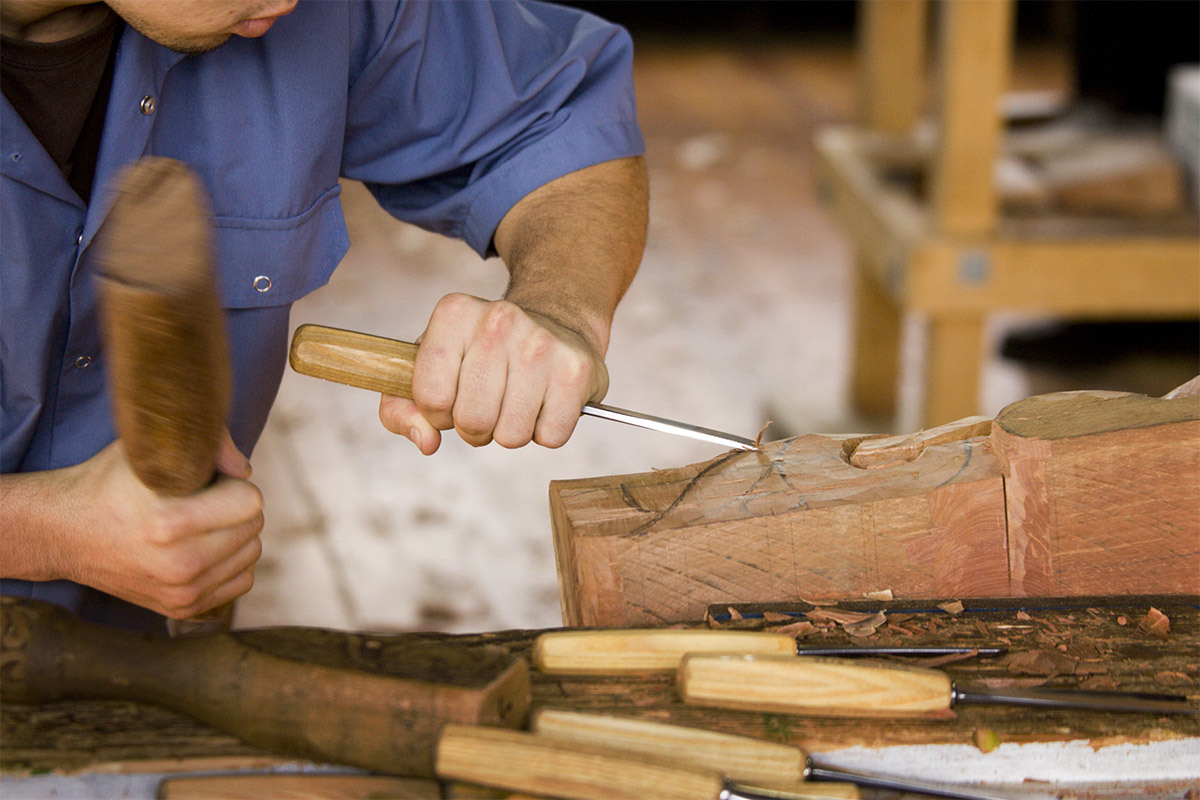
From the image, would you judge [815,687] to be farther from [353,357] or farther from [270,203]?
[270,203]

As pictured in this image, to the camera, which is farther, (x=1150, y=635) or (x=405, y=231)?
(x=405, y=231)

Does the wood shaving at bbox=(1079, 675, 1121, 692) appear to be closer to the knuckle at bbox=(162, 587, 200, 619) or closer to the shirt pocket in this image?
the knuckle at bbox=(162, 587, 200, 619)

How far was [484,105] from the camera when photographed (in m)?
1.57

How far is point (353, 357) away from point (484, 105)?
1.93ft

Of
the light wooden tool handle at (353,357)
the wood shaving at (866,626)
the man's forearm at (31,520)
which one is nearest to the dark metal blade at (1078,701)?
the wood shaving at (866,626)

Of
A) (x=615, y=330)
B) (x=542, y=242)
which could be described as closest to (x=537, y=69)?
(x=542, y=242)

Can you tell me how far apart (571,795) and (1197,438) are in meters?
0.69

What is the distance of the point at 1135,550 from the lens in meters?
1.05

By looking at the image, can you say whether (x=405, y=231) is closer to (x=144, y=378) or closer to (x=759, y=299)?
(x=759, y=299)

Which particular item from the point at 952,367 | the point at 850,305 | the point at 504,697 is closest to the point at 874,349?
the point at 850,305

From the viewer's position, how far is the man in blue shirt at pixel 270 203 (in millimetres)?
1112

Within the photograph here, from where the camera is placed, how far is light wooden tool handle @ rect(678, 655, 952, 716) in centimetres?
86

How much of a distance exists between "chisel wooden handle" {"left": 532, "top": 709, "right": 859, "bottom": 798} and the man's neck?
890 mm

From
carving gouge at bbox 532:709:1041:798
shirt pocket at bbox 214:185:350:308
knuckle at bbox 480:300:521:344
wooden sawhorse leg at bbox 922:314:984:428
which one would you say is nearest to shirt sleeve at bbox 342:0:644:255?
shirt pocket at bbox 214:185:350:308
